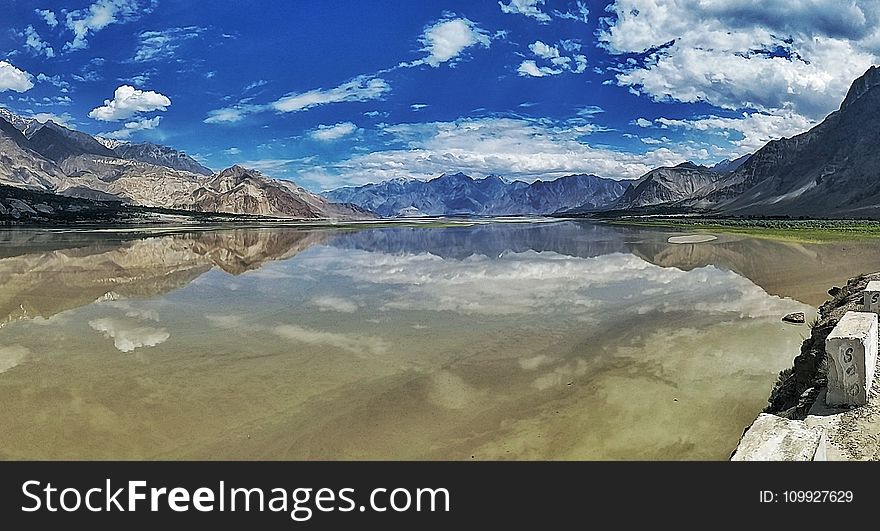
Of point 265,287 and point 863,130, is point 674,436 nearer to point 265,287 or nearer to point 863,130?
point 265,287

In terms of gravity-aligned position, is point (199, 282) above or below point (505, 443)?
above

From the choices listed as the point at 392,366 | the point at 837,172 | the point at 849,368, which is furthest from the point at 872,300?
the point at 837,172

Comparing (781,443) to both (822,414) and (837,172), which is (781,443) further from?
(837,172)

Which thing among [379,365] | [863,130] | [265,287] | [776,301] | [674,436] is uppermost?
[863,130]

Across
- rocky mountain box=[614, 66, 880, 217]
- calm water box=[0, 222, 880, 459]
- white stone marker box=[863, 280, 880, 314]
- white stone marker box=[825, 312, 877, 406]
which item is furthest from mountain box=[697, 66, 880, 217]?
white stone marker box=[825, 312, 877, 406]

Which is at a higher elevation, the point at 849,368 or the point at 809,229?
the point at 809,229

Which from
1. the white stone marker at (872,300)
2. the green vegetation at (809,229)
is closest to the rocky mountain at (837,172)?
the green vegetation at (809,229)
